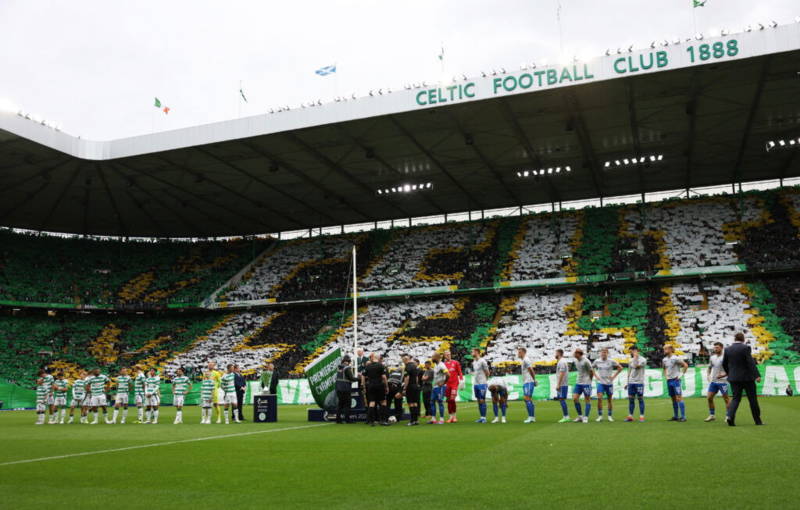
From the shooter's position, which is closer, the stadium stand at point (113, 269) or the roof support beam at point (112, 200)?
the roof support beam at point (112, 200)

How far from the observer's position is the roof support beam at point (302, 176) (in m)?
33.3

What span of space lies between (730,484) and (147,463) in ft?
24.1

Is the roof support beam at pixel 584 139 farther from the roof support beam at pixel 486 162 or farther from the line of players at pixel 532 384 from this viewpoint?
the line of players at pixel 532 384

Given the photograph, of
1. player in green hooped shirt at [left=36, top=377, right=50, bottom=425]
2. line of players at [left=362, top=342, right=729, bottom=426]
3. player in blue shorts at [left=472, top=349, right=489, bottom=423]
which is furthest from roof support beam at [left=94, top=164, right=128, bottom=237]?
player in blue shorts at [left=472, top=349, right=489, bottom=423]

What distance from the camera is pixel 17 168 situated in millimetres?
35719

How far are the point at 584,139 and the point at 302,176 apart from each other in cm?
1584

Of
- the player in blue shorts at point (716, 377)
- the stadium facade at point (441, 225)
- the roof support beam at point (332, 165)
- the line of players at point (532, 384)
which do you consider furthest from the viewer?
the roof support beam at point (332, 165)

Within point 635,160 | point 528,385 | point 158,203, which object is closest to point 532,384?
point 528,385

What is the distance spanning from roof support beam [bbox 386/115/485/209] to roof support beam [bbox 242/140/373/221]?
7253 mm

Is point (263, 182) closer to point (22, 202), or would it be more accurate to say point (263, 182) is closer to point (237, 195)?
point (237, 195)

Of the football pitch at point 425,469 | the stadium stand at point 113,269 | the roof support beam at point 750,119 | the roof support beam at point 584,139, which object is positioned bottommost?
the football pitch at point 425,469

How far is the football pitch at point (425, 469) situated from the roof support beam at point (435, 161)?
19.5 metres

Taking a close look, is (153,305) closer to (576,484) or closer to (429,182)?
(429,182)

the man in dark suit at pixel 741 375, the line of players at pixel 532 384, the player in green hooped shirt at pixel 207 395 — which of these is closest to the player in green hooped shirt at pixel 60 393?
the player in green hooped shirt at pixel 207 395
